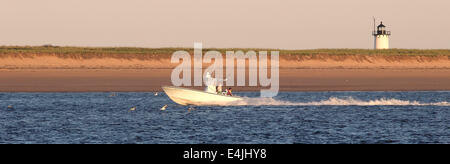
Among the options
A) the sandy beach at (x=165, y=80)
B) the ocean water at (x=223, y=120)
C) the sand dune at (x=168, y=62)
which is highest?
the sand dune at (x=168, y=62)

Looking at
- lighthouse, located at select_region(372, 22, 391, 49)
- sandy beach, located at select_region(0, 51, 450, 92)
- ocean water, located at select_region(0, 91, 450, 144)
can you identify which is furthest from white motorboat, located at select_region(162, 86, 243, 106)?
lighthouse, located at select_region(372, 22, 391, 49)

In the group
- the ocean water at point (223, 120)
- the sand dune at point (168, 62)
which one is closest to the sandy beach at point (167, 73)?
the sand dune at point (168, 62)

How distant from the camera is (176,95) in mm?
38594

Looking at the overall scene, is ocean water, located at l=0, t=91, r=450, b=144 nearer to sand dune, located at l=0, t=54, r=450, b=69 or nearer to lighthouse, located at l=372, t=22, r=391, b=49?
sand dune, located at l=0, t=54, r=450, b=69

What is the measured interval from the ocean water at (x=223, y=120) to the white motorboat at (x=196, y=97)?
0.38 m

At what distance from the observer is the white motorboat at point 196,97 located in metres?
37.8

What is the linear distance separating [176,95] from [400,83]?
23523mm

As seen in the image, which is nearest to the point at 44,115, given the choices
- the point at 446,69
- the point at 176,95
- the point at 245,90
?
the point at 176,95

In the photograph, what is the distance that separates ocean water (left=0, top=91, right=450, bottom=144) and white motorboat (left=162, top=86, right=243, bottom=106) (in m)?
0.38

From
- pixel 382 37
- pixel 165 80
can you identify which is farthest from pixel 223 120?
pixel 382 37

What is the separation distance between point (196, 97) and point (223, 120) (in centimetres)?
649

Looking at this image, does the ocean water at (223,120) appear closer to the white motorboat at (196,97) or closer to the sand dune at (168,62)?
the white motorboat at (196,97)

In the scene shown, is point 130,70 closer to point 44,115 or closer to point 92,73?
point 92,73

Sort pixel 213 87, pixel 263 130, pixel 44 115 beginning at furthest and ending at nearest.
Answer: pixel 213 87, pixel 44 115, pixel 263 130
